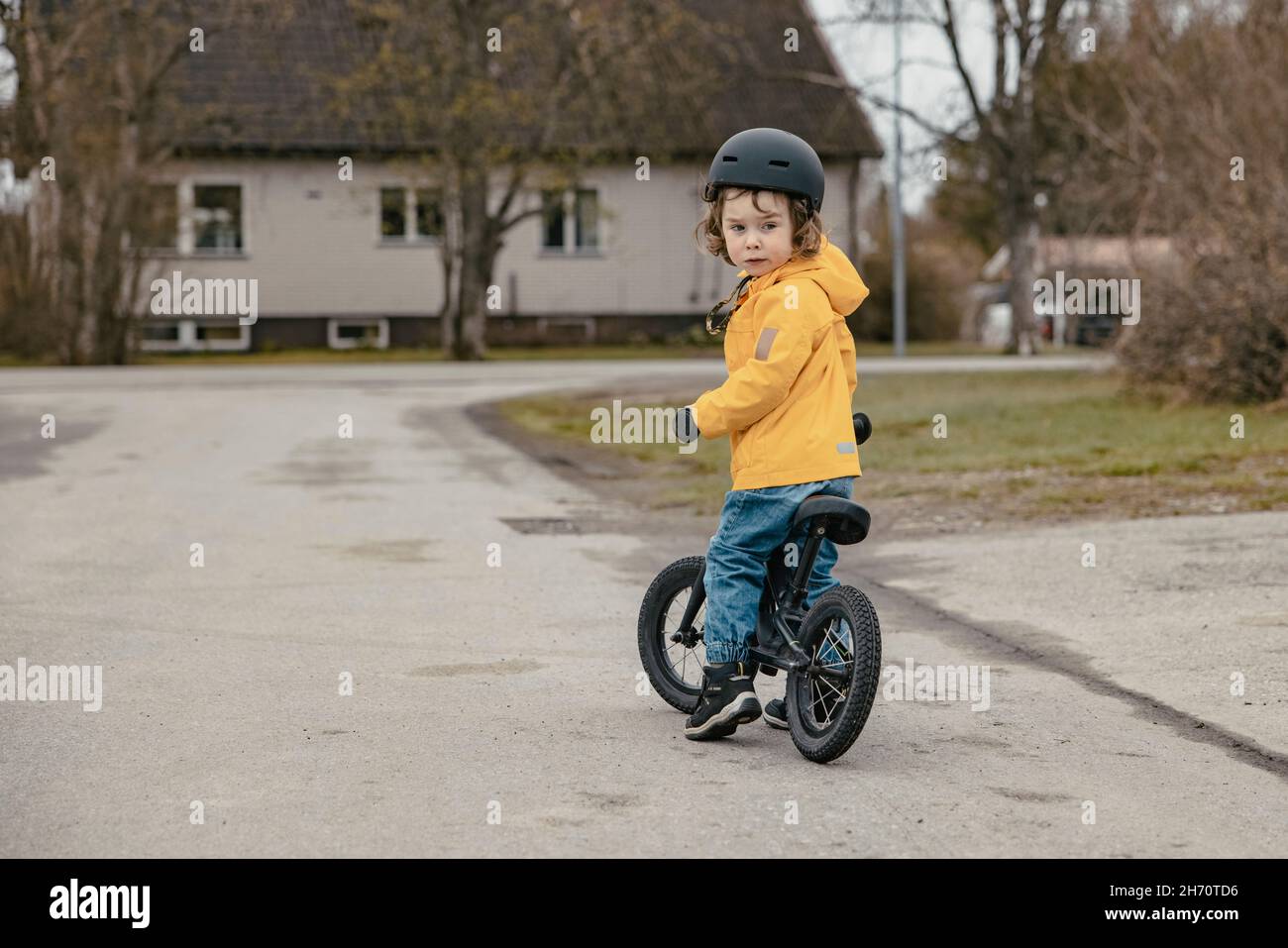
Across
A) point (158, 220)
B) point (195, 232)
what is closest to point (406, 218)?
point (195, 232)

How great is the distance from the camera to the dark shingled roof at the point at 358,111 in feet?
135

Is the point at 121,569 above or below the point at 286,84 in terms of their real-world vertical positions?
below

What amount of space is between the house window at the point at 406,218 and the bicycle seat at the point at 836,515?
3376 centimetres

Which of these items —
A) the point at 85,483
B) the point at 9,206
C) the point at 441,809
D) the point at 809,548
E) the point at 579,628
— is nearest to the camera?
the point at 441,809

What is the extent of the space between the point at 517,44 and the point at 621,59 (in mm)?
2117

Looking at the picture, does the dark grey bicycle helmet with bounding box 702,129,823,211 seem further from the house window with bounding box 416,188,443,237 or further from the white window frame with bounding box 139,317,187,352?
the white window frame with bounding box 139,317,187,352

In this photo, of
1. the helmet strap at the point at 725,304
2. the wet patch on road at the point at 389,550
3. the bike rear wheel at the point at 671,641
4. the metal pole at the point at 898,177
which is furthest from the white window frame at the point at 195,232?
the helmet strap at the point at 725,304

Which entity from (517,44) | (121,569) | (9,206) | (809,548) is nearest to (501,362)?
(517,44)

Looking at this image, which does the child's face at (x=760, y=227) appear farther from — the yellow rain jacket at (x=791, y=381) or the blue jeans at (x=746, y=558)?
the blue jeans at (x=746, y=558)

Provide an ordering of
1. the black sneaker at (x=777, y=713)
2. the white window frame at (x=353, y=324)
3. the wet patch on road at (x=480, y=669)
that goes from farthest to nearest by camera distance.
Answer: the white window frame at (x=353, y=324) → the wet patch on road at (x=480, y=669) → the black sneaker at (x=777, y=713)

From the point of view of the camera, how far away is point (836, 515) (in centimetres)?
537

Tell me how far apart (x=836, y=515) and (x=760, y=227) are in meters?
0.90

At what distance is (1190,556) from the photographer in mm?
9172
